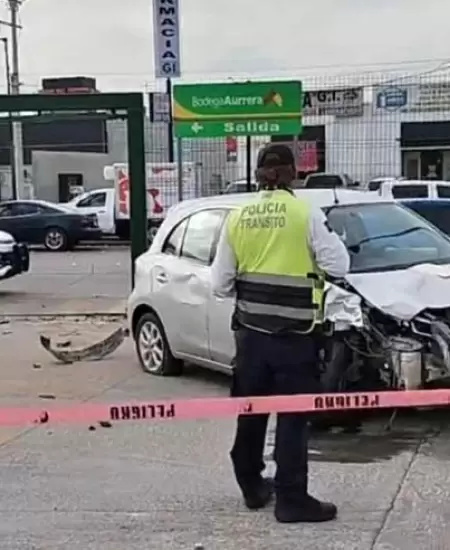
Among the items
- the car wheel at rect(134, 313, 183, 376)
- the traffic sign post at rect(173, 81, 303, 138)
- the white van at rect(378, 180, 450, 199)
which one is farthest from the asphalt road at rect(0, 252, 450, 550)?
the white van at rect(378, 180, 450, 199)

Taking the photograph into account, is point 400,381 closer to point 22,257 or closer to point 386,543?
point 386,543

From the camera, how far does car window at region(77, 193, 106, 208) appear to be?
30.5m

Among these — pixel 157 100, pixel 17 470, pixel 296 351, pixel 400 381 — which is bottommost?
pixel 17 470

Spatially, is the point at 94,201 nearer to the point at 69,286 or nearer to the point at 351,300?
the point at 69,286

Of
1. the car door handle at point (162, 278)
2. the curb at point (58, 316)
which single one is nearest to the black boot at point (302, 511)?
the car door handle at point (162, 278)

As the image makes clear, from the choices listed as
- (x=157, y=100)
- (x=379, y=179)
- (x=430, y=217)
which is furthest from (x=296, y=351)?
(x=379, y=179)

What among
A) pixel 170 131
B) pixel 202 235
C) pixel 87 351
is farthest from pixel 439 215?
pixel 170 131

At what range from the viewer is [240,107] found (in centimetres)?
1698

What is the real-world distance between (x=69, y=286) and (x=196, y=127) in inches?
161

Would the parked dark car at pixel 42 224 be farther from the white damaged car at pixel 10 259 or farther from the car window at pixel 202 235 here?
the car window at pixel 202 235

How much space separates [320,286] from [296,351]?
0.36m

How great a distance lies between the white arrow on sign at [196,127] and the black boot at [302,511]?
12035mm

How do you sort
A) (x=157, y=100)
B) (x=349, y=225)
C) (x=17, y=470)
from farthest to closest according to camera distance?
(x=157, y=100)
(x=349, y=225)
(x=17, y=470)

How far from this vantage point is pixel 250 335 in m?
5.62
